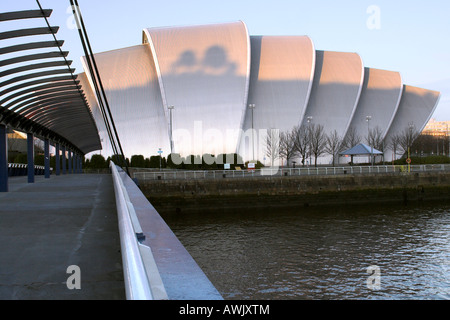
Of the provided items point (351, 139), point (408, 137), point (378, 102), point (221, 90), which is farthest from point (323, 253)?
point (378, 102)

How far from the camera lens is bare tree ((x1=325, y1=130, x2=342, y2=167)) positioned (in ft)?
180

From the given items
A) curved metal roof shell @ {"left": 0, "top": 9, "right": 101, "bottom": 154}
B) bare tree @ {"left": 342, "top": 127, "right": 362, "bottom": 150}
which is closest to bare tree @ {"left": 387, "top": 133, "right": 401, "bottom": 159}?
bare tree @ {"left": 342, "top": 127, "right": 362, "bottom": 150}

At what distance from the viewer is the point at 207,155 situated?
50.1 metres

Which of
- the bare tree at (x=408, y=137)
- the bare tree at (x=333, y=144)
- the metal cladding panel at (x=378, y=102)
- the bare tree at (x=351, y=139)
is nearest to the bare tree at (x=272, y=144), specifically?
the bare tree at (x=333, y=144)

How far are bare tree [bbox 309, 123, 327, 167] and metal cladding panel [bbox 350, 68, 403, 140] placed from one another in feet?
23.4

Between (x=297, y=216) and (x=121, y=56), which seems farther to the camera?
(x=121, y=56)

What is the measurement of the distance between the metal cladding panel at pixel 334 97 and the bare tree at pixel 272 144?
235 inches

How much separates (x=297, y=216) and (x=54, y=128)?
14337 mm

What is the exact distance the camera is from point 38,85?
14.6 m

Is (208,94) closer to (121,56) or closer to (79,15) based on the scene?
(121,56)

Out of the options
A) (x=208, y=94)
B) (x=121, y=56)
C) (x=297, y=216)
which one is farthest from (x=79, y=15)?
(x=121, y=56)

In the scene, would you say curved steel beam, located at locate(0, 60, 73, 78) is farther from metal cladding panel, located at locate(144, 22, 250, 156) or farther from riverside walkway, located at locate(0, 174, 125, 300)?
metal cladding panel, located at locate(144, 22, 250, 156)

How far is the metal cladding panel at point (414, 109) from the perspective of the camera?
6506 centimetres
